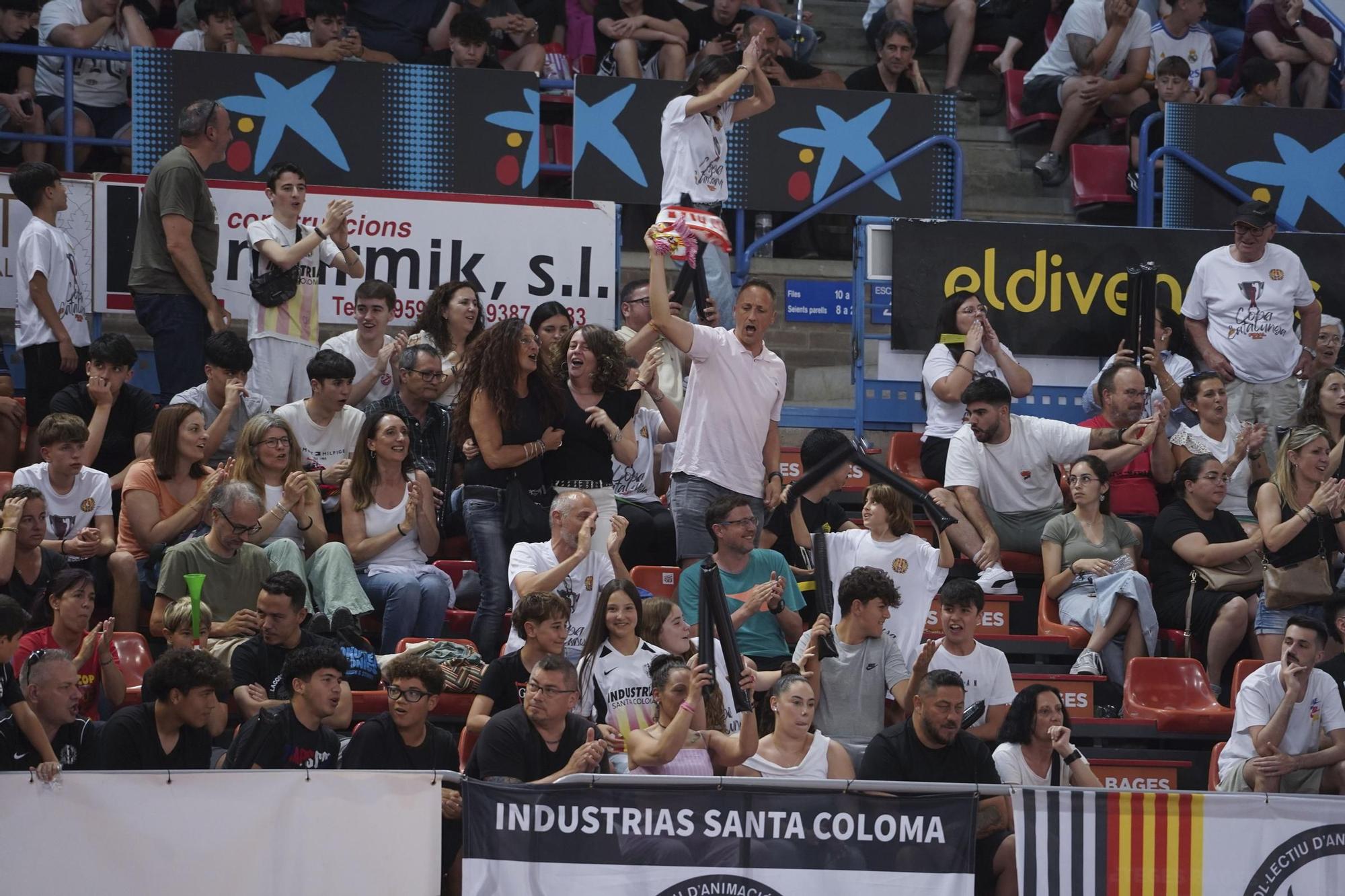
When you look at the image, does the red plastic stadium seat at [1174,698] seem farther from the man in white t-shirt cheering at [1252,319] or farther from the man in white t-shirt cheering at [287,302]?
the man in white t-shirt cheering at [287,302]

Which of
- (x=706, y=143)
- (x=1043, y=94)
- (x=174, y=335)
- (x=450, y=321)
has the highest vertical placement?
(x=1043, y=94)

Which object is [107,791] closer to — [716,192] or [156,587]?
[156,587]

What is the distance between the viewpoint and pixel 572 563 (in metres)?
8.11

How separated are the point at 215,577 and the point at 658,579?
2.17 meters

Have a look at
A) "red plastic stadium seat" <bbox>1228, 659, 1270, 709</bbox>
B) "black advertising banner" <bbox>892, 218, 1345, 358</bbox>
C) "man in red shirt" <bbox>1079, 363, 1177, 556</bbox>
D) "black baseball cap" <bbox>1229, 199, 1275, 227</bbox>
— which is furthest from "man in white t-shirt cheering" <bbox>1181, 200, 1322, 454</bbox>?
"red plastic stadium seat" <bbox>1228, 659, 1270, 709</bbox>

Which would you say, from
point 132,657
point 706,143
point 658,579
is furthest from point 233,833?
point 706,143

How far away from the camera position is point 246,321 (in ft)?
38.5

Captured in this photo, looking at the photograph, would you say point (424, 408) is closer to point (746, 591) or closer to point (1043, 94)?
point (746, 591)

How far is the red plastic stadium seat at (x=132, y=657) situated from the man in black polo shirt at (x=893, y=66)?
7.14 metres

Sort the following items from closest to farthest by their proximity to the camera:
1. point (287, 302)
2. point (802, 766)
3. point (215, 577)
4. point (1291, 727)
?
point (802, 766) → point (1291, 727) → point (215, 577) → point (287, 302)

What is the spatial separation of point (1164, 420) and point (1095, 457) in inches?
34.0

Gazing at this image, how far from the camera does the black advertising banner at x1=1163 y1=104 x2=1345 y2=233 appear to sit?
12.9 metres

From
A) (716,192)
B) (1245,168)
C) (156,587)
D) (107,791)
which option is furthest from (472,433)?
(1245,168)

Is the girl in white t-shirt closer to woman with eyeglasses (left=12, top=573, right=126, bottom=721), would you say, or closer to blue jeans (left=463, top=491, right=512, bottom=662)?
blue jeans (left=463, top=491, right=512, bottom=662)
